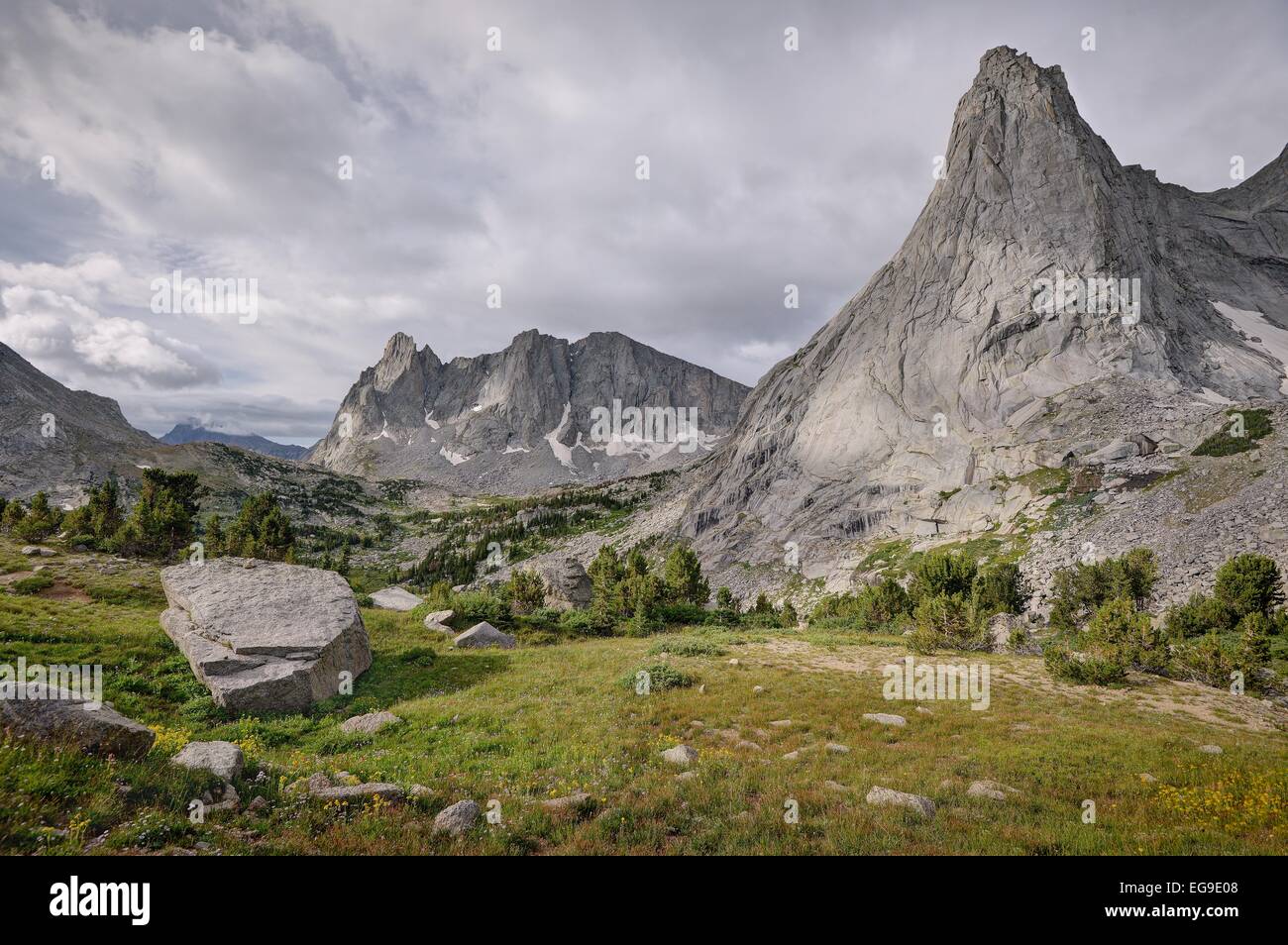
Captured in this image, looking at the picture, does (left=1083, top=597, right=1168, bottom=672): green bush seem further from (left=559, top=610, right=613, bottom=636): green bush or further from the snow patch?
the snow patch

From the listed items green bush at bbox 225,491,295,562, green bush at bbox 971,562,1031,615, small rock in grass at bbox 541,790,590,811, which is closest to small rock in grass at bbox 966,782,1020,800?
small rock in grass at bbox 541,790,590,811

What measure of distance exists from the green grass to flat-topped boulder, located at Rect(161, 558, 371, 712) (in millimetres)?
768

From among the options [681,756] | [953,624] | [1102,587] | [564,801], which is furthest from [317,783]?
[1102,587]

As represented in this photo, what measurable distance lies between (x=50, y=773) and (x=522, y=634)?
83.1 ft

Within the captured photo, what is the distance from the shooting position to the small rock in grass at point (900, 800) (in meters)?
9.16

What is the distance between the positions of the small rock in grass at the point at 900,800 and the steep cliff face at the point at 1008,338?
76148 millimetres

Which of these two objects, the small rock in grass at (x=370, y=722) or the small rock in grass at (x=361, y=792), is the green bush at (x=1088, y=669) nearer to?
the small rock in grass at (x=361, y=792)

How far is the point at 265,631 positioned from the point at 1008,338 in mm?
112572

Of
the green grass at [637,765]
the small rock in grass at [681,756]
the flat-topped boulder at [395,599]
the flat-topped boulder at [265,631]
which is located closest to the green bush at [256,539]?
the flat-topped boulder at [395,599]

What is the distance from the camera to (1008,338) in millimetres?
91188

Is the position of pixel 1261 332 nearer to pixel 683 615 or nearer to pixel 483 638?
pixel 683 615

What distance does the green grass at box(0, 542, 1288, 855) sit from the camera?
284 inches

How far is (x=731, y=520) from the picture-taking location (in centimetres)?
10788
